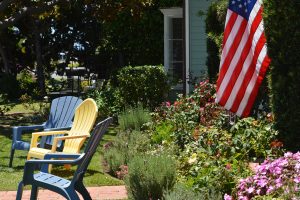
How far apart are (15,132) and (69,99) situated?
98cm

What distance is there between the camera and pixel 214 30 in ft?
39.0

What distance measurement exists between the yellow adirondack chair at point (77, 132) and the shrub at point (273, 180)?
2.96 metres

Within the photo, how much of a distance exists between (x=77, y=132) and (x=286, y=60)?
2993 millimetres

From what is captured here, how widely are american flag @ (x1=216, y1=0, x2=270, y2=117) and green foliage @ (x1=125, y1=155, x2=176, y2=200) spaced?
1670 millimetres

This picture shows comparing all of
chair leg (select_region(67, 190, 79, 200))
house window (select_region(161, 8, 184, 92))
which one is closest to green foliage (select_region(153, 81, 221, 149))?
chair leg (select_region(67, 190, 79, 200))

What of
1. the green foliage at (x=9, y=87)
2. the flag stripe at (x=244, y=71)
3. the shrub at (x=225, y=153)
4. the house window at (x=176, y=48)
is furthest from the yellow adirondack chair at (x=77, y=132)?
the green foliage at (x=9, y=87)

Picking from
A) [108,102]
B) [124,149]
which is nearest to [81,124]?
[124,149]

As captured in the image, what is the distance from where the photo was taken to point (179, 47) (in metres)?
16.7

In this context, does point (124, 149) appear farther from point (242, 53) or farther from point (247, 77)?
point (242, 53)

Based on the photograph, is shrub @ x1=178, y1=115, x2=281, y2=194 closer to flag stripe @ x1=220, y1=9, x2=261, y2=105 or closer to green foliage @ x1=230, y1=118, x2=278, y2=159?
green foliage @ x1=230, y1=118, x2=278, y2=159

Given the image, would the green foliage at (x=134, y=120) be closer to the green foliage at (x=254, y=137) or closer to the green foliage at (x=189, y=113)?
the green foliage at (x=189, y=113)

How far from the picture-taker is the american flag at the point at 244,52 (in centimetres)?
699

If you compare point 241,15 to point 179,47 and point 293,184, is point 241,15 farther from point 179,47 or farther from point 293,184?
point 179,47

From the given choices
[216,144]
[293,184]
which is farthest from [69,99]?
[293,184]
